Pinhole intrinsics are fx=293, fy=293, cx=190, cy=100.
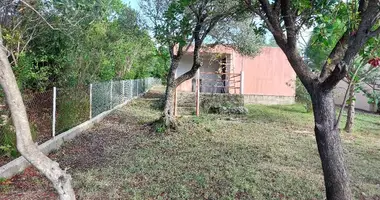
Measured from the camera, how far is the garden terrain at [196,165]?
371 cm

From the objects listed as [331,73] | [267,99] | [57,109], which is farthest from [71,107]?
[267,99]

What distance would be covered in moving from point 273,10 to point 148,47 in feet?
41.5

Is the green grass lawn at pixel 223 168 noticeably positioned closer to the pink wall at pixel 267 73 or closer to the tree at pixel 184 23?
the tree at pixel 184 23

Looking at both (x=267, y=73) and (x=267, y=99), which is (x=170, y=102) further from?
(x=267, y=73)

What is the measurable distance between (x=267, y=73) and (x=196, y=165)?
13208 mm

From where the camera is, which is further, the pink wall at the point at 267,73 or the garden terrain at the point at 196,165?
the pink wall at the point at 267,73

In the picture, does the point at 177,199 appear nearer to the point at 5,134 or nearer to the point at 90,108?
the point at 5,134

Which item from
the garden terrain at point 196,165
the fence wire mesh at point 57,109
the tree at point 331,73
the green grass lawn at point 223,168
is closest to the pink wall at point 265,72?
the fence wire mesh at point 57,109

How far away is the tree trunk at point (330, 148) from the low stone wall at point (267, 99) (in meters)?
13.4

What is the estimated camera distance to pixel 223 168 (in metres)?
4.70

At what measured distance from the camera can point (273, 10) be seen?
358 cm

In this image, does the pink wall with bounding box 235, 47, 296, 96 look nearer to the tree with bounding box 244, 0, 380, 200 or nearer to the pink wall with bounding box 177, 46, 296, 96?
the pink wall with bounding box 177, 46, 296, 96

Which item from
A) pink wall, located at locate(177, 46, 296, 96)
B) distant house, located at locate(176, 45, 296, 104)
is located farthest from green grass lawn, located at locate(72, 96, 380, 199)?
pink wall, located at locate(177, 46, 296, 96)

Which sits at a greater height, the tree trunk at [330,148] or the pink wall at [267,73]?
the pink wall at [267,73]
